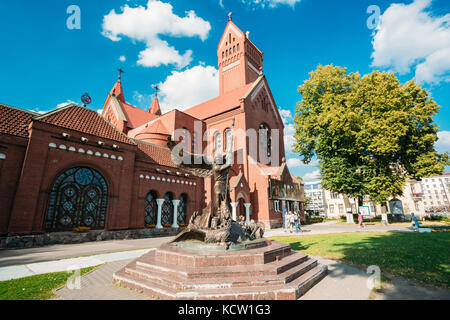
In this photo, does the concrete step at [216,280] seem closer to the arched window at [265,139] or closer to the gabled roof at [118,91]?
the arched window at [265,139]

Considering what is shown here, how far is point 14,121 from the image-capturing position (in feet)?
43.1

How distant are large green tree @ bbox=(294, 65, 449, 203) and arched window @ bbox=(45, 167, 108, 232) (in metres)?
21.7

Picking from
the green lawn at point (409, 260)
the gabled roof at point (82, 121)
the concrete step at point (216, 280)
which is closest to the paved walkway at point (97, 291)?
the concrete step at point (216, 280)

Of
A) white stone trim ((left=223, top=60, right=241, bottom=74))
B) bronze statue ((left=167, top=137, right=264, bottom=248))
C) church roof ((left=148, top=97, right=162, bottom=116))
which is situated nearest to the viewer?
bronze statue ((left=167, top=137, right=264, bottom=248))

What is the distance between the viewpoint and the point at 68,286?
5125mm

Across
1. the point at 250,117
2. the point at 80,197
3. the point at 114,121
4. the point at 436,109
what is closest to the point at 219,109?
the point at 250,117

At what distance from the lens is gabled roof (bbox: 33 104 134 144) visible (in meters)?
14.2

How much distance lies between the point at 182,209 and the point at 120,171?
7443 mm

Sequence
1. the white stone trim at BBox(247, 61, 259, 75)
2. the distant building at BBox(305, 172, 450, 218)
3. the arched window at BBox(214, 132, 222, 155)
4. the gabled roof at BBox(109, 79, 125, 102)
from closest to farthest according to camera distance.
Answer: the arched window at BBox(214, 132, 222, 155)
the white stone trim at BBox(247, 61, 259, 75)
the gabled roof at BBox(109, 79, 125, 102)
the distant building at BBox(305, 172, 450, 218)

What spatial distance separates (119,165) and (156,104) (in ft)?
105

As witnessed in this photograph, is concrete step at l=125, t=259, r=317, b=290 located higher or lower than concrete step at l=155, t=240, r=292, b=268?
lower

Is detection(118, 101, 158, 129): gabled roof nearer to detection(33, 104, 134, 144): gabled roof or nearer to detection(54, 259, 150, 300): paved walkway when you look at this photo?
detection(33, 104, 134, 144): gabled roof

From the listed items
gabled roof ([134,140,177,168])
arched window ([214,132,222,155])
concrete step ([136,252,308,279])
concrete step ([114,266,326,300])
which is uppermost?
arched window ([214,132,222,155])

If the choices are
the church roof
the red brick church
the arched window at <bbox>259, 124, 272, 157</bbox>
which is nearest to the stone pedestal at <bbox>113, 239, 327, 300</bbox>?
the red brick church
